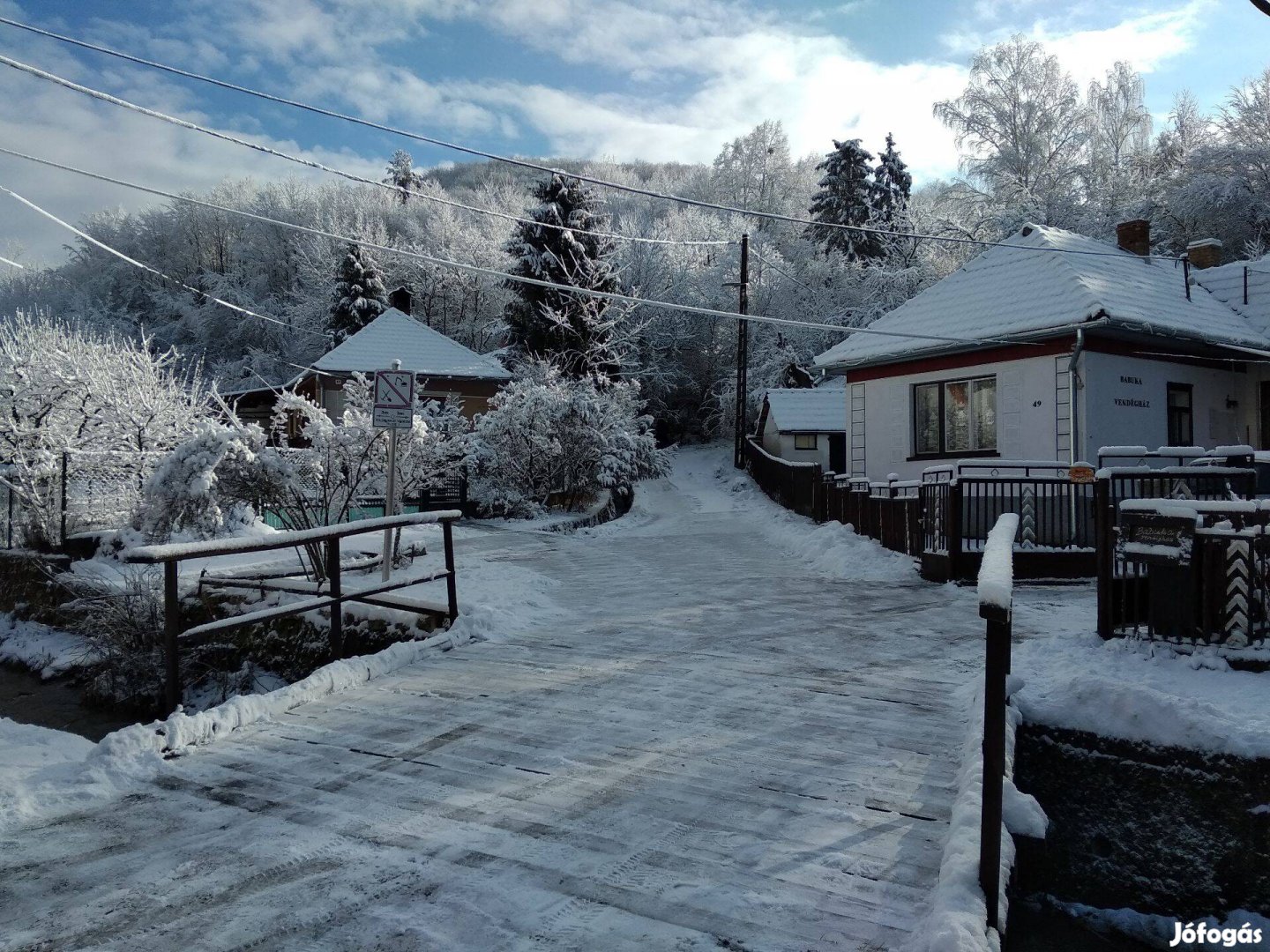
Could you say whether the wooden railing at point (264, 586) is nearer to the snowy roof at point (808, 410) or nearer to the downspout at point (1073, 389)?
the downspout at point (1073, 389)

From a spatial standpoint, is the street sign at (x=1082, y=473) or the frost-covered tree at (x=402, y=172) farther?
the frost-covered tree at (x=402, y=172)

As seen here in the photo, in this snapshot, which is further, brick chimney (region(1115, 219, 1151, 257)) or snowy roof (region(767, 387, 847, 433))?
snowy roof (region(767, 387, 847, 433))

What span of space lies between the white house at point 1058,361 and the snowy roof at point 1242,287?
0.13 ft

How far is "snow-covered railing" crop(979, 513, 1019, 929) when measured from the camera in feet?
9.09

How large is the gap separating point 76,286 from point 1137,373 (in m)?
55.5

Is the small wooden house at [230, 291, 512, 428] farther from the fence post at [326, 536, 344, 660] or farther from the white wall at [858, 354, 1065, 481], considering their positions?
the fence post at [326, 536, 344, 660]

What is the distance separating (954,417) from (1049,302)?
9.00 feet

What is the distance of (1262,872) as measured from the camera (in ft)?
16.0

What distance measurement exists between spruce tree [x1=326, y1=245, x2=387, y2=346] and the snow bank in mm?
28202

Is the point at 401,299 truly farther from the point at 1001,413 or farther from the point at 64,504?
the point at 1001,413

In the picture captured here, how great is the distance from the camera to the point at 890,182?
46.2 metres

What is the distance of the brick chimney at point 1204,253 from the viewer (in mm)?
19516

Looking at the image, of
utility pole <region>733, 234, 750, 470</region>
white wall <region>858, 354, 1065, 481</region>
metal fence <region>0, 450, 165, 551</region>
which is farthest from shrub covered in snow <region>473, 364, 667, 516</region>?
utility pole <region>733, 234, 750, 470</region>

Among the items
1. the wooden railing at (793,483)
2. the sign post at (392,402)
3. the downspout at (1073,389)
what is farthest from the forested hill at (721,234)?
the sign post at (392,402)
